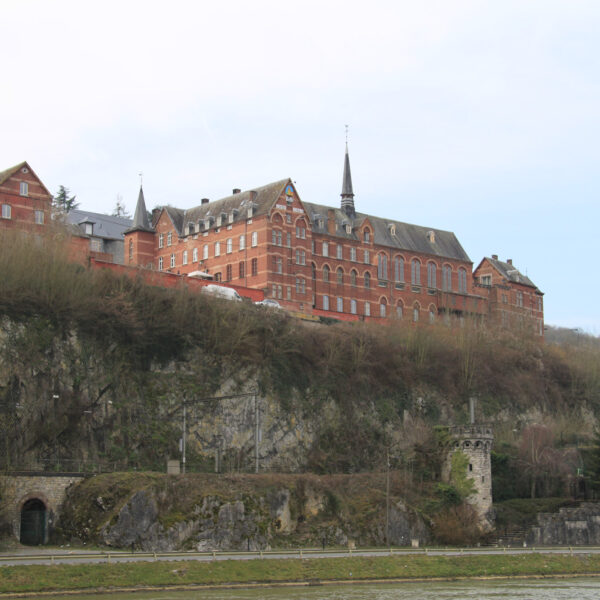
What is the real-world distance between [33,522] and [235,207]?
51235 mm

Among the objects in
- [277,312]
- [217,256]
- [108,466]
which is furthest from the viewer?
[217,256]

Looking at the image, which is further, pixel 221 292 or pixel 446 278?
pixel 446 278

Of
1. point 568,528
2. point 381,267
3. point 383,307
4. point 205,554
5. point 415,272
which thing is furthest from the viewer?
point 415,272

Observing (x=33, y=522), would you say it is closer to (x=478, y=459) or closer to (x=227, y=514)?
(x=227, y=514)

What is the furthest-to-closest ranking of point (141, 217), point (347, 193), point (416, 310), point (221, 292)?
point (347, 193)
point (416, 310)
point (141, 217)
point (221, 292)

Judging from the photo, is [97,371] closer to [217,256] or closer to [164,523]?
[164,523]

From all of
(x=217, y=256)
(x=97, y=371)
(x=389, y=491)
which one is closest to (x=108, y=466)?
(x=97, y=371)

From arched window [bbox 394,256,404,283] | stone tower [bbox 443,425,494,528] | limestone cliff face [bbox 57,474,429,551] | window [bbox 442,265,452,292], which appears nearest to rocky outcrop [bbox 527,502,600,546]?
stone tower [bbox 443,425,494,528]

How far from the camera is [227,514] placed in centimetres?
5531

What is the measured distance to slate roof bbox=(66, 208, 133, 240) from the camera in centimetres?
11531

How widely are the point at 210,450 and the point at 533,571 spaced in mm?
22123

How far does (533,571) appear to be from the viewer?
52.4m

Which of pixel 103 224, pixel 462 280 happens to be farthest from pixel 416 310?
pixel 103 224

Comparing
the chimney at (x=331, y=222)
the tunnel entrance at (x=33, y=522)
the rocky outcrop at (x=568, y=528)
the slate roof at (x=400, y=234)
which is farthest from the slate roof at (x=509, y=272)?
the tunnel entrance at (x=33, y=522)
